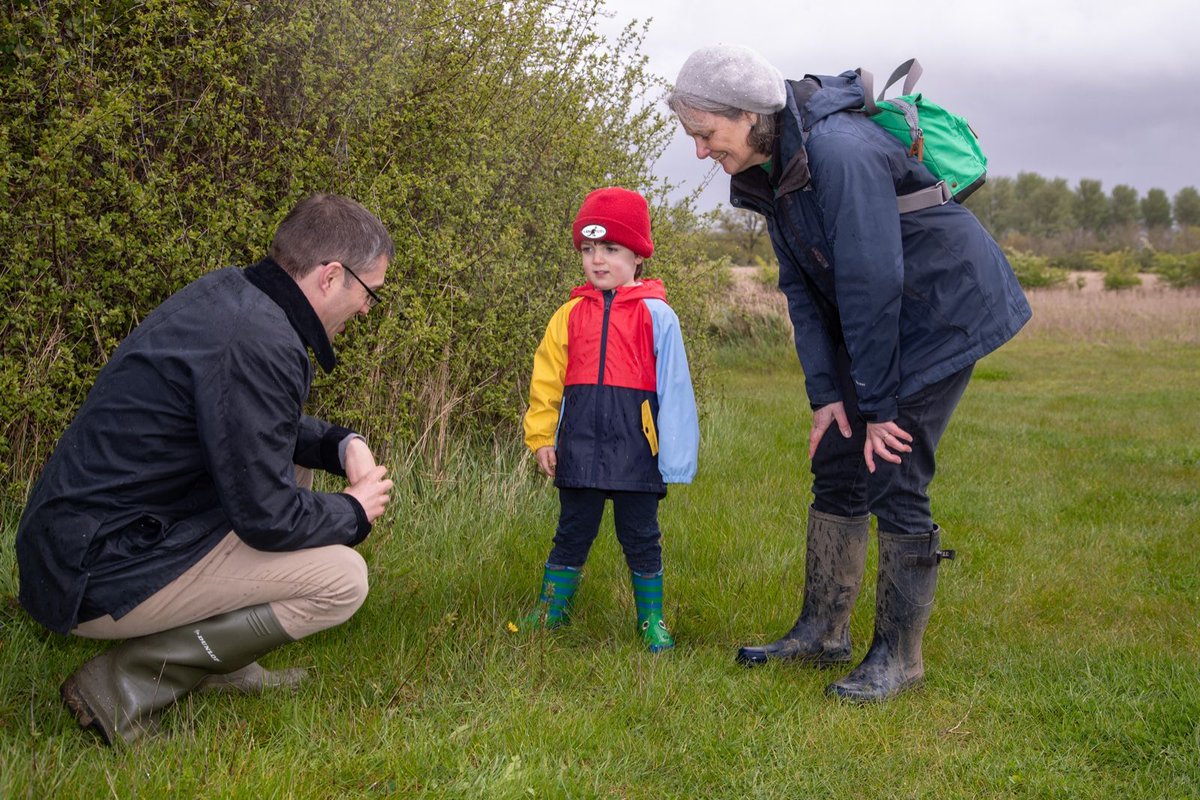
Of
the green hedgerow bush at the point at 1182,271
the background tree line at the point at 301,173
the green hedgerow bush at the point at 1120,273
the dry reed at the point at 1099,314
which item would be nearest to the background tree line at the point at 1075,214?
the green hedgerow bush at the point at 1120,273

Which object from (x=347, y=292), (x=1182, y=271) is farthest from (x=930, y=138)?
(x=1182, y=271)

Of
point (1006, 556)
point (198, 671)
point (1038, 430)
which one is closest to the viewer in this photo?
point (198, 671)

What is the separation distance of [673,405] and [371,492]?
1.26 m

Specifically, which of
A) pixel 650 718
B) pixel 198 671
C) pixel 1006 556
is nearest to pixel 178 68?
pixel 198 671

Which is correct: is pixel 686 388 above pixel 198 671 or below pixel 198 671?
above

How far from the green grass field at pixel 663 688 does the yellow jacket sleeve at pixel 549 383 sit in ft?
2.35

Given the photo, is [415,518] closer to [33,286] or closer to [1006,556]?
[33,286]

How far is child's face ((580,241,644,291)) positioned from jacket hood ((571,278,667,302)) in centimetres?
4

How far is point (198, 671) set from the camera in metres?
3.07

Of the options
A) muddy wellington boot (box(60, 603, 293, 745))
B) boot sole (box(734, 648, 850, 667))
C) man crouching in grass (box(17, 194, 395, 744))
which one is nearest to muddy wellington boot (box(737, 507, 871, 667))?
boot sole (box(734, 648, 850, 667))

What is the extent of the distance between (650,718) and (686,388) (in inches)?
49.1

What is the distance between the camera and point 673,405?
397 centimetres

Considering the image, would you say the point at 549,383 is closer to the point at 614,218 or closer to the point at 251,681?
the point at 614,218

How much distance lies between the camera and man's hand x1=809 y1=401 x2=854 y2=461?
3.77 meters
